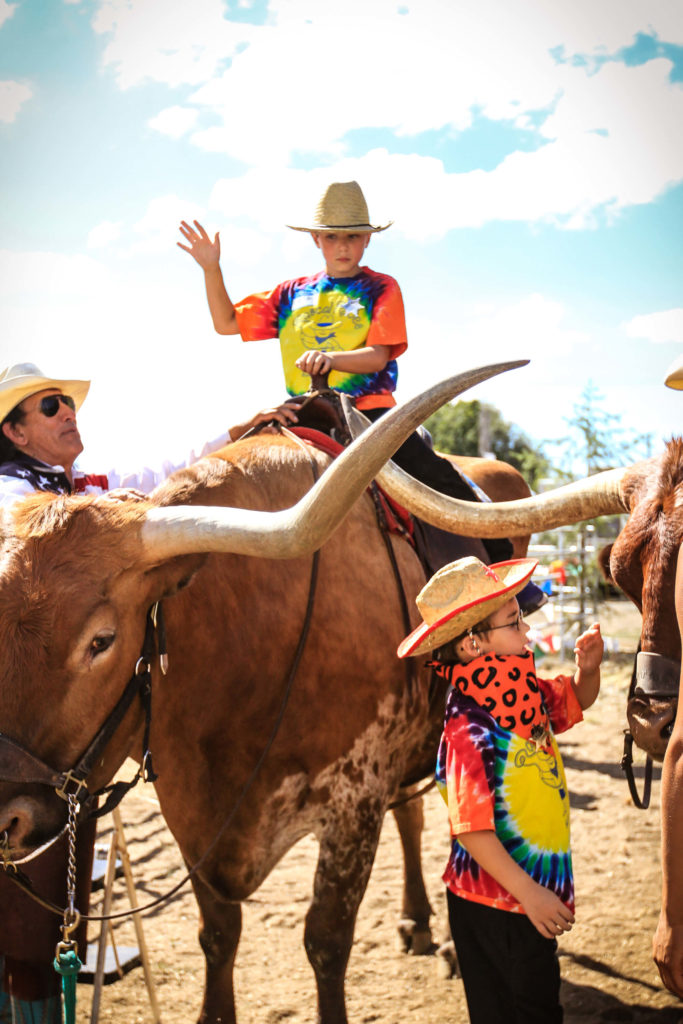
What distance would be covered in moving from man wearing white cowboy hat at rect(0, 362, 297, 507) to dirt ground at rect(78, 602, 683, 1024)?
2336 mm

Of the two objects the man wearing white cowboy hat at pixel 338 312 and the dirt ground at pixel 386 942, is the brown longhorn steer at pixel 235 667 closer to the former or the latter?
the man wearing white cowboy hat at pixel 338 312

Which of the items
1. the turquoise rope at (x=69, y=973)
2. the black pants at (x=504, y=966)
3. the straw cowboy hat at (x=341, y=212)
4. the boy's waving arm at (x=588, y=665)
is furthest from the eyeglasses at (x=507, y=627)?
the straw cowboy hat at (x=341, y=212)

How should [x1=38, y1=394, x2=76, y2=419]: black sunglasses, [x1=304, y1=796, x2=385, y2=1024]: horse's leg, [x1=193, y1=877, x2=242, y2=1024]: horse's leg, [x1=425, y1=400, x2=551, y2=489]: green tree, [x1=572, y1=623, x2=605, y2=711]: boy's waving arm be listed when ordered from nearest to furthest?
1. [x1=572, y1=623, x2=605, y2=711]: boy's waving arm
2. [x1=304, y1=796, x2=385, y2=1024]: horse's leg
3. [x1=193, y1=877, x2=242, y2=1024]: horse's leg
4. [x1=38, y1=394, x2=76, y2=419]: black sunglasses
5. [x1=425, y1=400, x2=551, y2=489]: green tree

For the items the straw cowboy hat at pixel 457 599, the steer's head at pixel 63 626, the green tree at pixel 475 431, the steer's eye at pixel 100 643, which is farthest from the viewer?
the green tree at pixel 475 431

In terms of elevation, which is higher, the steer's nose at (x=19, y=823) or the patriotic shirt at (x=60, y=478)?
the patriotic shirt at (x=60, y=478)

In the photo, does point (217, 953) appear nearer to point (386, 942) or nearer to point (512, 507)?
point (386, 942)

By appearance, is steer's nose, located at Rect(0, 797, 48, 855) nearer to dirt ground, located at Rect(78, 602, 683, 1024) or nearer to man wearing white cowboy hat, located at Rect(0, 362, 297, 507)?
man wearing white cowboy hat, located at Rect(0, 362, 297, 507)

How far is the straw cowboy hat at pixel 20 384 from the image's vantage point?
327 centimetres

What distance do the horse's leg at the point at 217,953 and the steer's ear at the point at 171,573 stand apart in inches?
53.0

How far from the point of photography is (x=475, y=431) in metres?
38.1

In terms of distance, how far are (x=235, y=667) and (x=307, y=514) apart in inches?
35.1

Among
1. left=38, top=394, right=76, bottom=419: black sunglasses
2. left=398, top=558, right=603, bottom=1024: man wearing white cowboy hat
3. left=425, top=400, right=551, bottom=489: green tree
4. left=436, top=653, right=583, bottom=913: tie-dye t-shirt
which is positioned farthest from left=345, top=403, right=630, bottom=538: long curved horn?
left=425, top=400, right=551, bottom=489: green tree

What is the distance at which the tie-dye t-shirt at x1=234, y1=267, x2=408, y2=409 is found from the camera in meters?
3.75

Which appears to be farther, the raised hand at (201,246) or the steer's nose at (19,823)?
the raised hand at (201,246)
